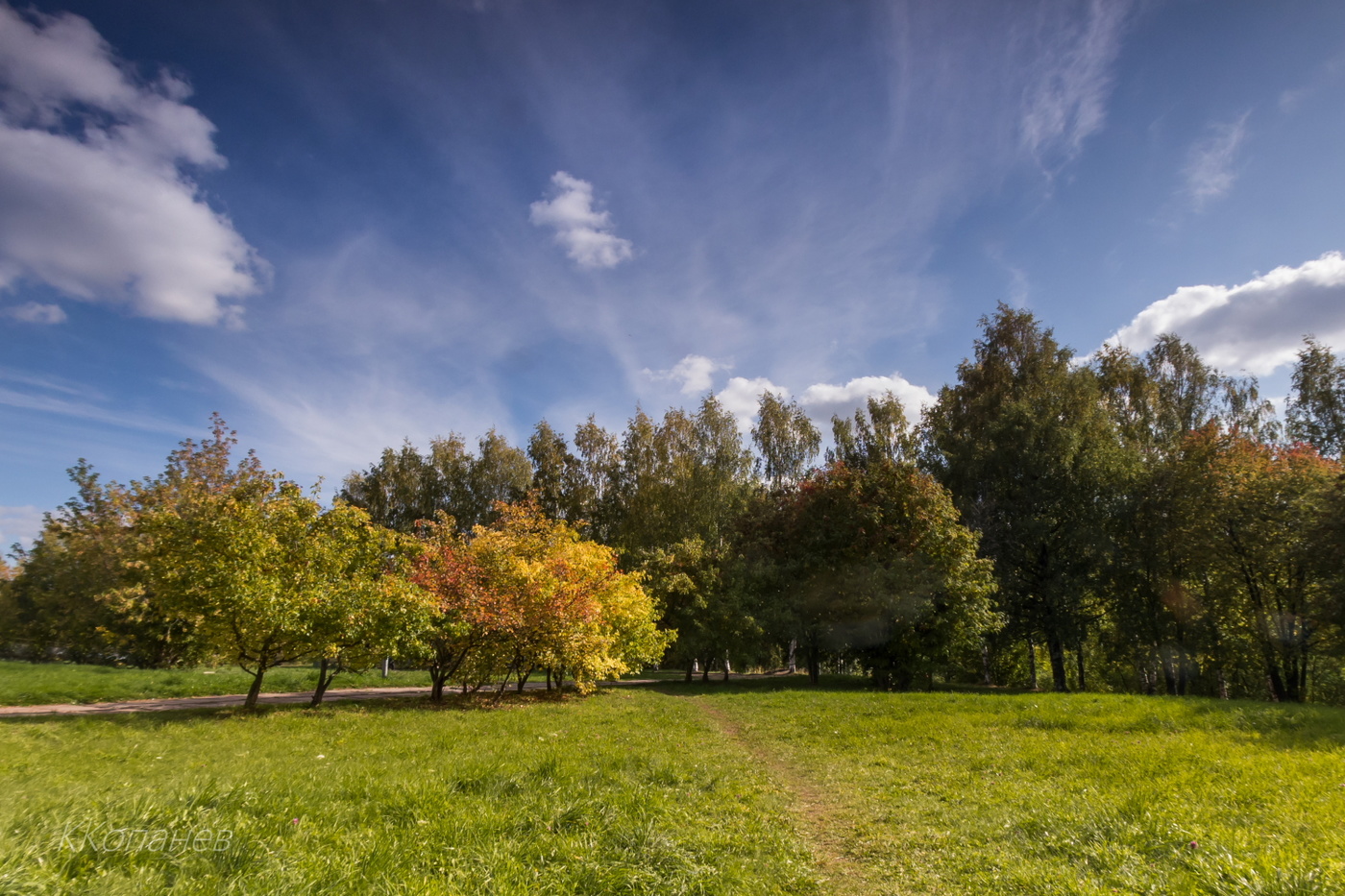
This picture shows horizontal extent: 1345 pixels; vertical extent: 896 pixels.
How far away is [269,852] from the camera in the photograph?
14.4 ft

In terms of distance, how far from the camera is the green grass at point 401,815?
4.07 meters

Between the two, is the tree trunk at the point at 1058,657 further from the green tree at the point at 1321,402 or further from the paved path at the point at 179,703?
the paved path at the point at 179,703

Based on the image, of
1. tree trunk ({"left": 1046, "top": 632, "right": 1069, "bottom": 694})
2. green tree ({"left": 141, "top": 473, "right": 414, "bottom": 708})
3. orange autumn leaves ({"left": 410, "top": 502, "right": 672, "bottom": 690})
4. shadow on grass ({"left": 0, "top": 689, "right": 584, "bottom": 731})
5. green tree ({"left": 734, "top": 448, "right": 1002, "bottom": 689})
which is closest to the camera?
shadow on grass ({"left": 0, "top": 689, "right": 584, "bottom": 731})

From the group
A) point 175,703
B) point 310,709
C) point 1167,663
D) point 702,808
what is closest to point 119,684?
point 175,703

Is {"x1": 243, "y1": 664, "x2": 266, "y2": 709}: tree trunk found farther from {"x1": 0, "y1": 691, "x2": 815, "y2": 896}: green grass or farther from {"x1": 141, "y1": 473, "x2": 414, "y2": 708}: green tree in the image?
{"x1": 0, "y1": 691, "x2": 815, "y2": 896}: green grass

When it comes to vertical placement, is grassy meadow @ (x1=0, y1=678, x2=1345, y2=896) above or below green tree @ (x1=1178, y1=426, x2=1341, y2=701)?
below

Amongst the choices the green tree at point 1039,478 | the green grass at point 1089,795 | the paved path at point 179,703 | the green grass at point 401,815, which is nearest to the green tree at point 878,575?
the green tree at point 1039,478

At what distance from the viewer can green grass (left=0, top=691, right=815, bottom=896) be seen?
160 inches

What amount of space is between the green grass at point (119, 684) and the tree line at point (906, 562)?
8.54ft

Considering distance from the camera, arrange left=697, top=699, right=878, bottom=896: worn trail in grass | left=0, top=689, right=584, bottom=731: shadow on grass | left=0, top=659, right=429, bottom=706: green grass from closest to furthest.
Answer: left=697, top=699, right=878, bottom=896: worn trail in grass < left=0, top=689, right=584, bottom=731: shadow on grass < left=0, top=659, right=429, bottom=706: green grass

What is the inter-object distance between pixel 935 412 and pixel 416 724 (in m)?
32.7

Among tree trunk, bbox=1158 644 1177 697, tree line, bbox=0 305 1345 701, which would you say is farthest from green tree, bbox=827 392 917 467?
tree trunk, bbox=1158 644 1177 697
